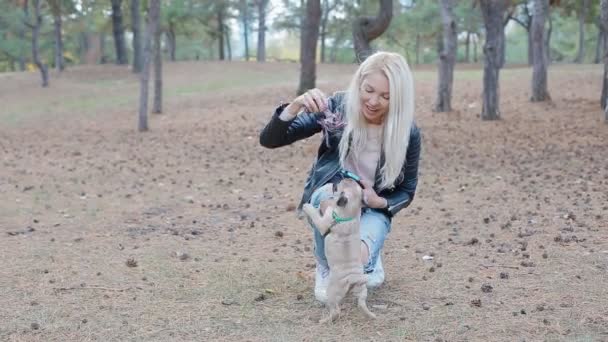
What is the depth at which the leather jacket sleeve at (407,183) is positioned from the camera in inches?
148

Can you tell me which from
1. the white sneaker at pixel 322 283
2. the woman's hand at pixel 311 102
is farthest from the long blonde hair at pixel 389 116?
the white sneaker at pixel 322 283

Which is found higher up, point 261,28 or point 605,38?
point 261,28

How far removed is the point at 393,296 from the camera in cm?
391

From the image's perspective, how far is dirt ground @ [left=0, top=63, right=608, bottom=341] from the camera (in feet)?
11.5

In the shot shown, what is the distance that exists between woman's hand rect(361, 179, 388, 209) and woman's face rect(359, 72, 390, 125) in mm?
376

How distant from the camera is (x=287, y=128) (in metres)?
3.55

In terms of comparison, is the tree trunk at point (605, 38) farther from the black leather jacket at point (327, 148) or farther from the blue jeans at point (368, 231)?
the blue jeans at point (368, 231)

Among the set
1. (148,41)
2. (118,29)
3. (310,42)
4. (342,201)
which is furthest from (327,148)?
(118,29)

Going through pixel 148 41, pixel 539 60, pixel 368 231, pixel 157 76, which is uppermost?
pixel 148 41

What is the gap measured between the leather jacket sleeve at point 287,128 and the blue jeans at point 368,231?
322 mm

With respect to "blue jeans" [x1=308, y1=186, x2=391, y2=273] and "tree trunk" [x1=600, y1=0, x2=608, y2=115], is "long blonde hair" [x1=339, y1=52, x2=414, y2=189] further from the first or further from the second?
"tree trunk" [x1=600, y1=0, x2=608, y2=115]

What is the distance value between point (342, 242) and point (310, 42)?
37.9ft

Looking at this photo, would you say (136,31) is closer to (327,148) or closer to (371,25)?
(371,25)

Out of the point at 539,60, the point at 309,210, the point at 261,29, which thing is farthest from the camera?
the point at 261,29
